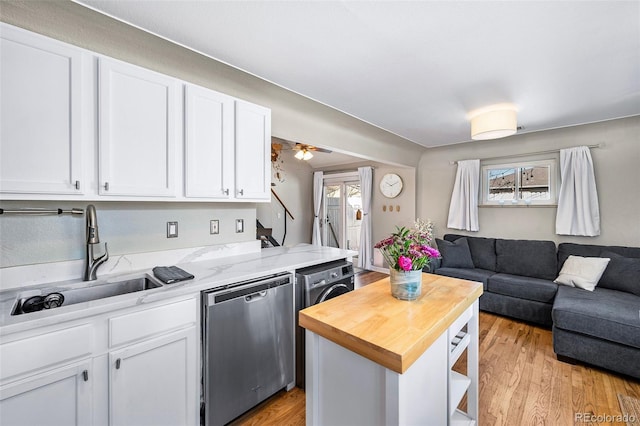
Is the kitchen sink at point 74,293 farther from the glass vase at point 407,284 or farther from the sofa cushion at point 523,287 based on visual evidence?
the sofa cushion at point 523,287

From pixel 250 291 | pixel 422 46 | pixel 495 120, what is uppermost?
pixel 422 46

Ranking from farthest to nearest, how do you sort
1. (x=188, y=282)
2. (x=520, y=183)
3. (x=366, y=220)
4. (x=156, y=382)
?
(x=366, y=220) → (x=520, y=183) → (x=188, y=282) → (x=156, y=382)

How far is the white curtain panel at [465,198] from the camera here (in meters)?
4.25

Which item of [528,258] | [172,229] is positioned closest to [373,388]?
[172,229]

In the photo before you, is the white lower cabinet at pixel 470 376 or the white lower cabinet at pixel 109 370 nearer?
the white lower cabinet at pixel 109 370

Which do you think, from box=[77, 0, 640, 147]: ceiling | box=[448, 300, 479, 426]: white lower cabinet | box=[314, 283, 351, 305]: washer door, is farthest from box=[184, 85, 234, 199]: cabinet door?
box=[448, 300, 479, 426]: white lower cabinet

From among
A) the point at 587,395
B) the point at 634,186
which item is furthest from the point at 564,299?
the point at 634,186

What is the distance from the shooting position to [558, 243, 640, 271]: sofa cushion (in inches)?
120

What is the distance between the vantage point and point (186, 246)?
7.12 ft

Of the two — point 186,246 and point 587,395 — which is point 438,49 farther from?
point 587,395

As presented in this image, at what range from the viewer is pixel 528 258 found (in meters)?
3.60

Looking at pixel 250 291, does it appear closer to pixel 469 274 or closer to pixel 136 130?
pixel 136 130

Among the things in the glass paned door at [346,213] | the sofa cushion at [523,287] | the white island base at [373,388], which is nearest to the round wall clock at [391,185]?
the glass paned door at [346,213]

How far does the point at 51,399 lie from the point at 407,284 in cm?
165
